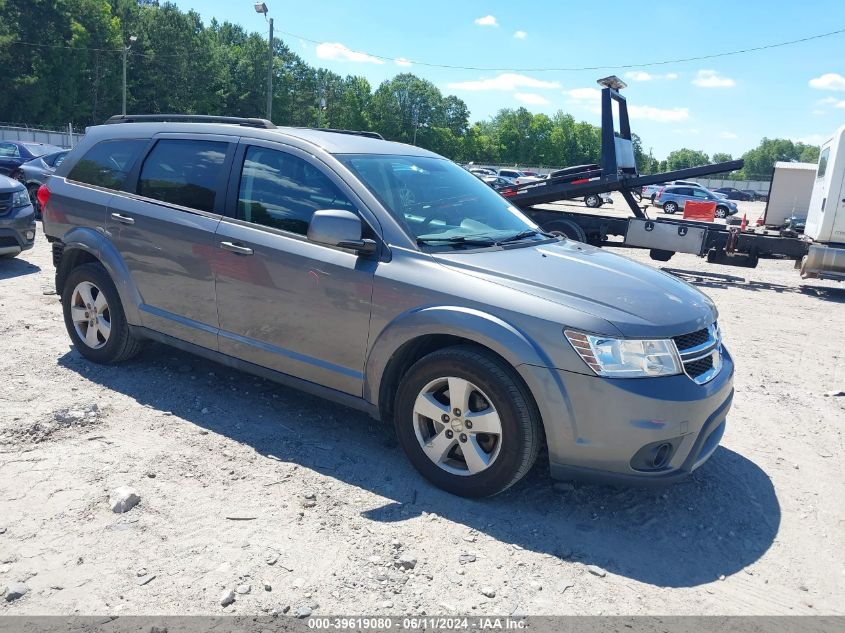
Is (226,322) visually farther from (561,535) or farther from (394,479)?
(561,535)

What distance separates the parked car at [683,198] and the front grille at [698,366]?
1503 inches

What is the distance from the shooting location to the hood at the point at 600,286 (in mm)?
3236

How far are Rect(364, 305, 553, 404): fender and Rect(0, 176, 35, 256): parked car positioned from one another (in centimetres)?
701

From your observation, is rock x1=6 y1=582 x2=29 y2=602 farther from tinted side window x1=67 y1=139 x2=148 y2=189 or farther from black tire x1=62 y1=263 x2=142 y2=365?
tinted side window x1=67 y1=139 x2=148 y2=189

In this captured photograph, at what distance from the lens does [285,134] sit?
427cm

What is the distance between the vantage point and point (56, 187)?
5.27 m

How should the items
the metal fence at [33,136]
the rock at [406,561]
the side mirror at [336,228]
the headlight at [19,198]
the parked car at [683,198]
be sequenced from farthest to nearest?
the metal fence at [33,136] < the parked car at [683,198] < the headlight at [19,198] < the side mirror at [336,228] < the rock at [406,561]

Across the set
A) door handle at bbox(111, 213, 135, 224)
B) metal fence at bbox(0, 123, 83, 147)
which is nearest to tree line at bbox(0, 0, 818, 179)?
metal fence at bbox(0, 123, 83, 147)

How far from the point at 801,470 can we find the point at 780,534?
37.1 inches

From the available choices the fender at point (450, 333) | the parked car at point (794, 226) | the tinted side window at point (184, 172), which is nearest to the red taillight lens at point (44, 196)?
the tinted side window at point (184, 172)

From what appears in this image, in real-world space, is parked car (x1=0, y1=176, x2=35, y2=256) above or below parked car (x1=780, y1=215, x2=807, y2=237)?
below

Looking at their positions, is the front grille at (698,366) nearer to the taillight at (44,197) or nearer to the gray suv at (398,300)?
the gray suv at (398,300)

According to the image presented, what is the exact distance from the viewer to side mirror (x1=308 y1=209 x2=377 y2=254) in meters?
3.56

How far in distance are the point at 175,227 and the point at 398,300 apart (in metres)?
1.85
